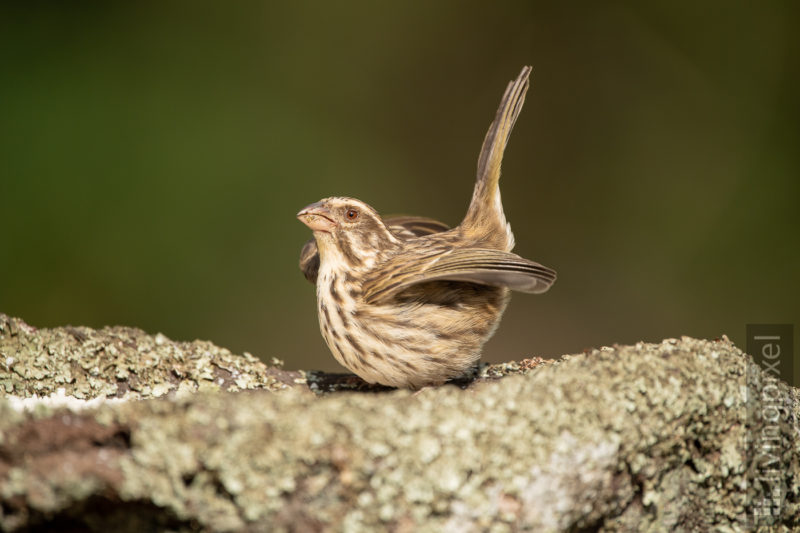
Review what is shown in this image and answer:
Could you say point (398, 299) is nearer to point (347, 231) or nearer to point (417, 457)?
point (347, 231)

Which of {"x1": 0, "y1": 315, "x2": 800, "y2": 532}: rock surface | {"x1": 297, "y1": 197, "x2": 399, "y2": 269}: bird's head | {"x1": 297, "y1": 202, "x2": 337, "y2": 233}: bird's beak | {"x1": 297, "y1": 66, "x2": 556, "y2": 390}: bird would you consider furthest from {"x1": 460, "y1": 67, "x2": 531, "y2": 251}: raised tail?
{"x1": 0, "y1": 315, "x2": 800, "y2": 532}: rock surface

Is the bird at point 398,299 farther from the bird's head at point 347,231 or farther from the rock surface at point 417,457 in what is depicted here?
the rock surface at point 417,457

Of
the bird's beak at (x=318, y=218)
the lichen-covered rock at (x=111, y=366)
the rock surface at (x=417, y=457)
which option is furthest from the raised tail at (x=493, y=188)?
the rock surface at (x=417, y=457)

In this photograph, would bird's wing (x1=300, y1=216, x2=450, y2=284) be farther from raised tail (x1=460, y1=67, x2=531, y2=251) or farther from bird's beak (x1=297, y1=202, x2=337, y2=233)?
bird's beak (x1=297, y1=202, x2=337, y2=233)

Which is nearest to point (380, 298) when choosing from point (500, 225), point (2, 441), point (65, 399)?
point (500, 225)

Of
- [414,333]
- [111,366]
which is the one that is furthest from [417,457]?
[111,366]

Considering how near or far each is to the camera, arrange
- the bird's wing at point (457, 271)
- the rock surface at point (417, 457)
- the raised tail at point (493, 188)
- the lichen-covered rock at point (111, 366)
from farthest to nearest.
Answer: the raised tail at point (493, 188)
the lichen-covered rock at point (111, 366)
the bird's wing at point (457, 271)
the rock surface at point (417, 457)
